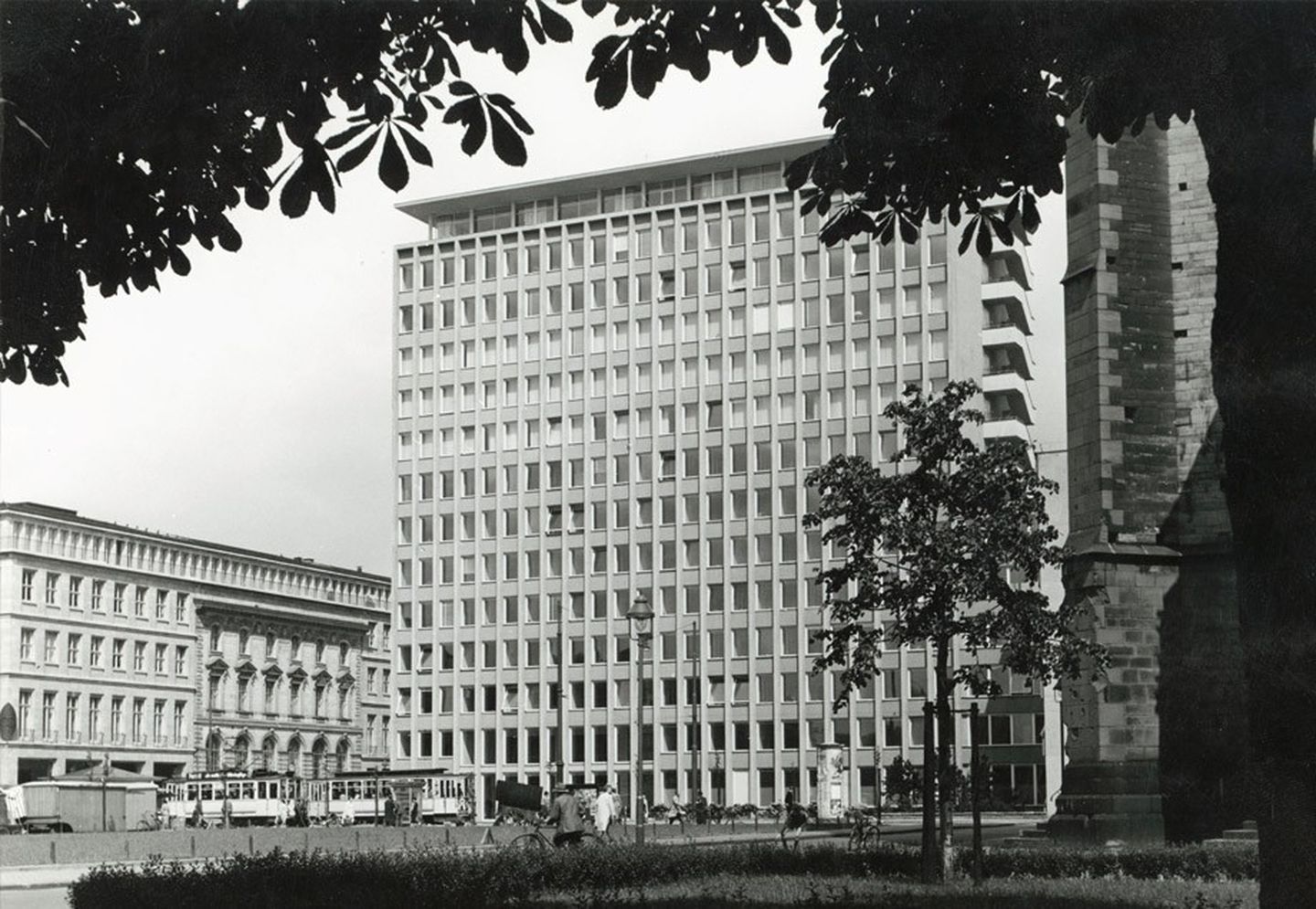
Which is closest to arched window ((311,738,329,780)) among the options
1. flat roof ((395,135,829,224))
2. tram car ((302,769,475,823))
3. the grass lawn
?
flat roof ((395,135,829,224))

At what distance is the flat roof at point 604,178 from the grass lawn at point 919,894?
81.5 meters

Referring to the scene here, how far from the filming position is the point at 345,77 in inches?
352

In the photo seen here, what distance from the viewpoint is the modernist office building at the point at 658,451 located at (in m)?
99.8

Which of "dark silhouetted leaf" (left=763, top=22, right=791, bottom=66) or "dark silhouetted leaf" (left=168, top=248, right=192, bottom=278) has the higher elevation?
"dark silhouetted leaf" (left=763, top=22, right=791, bottom=66)

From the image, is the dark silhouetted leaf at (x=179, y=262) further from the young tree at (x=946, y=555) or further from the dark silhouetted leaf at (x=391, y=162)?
the young tree at (x=946, y=555)

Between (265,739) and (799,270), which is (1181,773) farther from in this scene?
(265,739)

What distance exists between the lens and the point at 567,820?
26.3 metres

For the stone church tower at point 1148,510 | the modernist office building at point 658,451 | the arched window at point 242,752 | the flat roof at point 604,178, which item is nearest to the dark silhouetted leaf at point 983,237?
the stone church tower at point 1148,510

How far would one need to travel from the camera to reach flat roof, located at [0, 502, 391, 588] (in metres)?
93.5

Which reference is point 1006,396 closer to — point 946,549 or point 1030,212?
point 946,549

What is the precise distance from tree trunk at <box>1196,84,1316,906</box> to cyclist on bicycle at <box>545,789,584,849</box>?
1648 centimetres

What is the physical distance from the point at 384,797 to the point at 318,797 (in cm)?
309

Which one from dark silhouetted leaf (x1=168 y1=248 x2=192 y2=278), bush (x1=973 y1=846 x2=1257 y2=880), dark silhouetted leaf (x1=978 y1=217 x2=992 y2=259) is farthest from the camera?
bush (x1=973 y1=846 x2=1257 y2=880)

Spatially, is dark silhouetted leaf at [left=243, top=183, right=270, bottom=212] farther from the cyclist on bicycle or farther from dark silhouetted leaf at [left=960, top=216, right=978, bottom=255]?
the cyclist on bicycle
